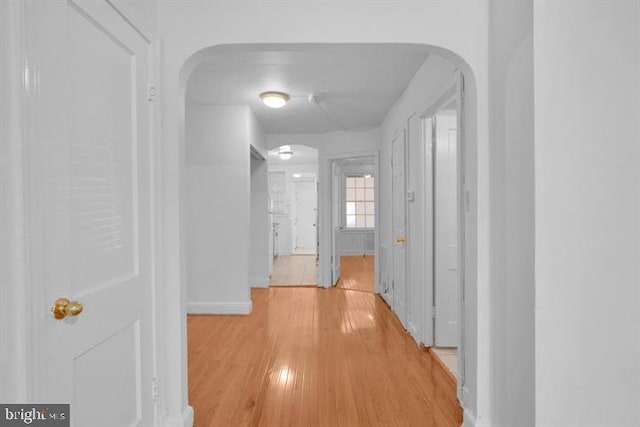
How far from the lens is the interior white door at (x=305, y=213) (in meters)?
10.3

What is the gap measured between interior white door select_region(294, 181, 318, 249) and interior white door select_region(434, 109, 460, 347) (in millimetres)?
7129

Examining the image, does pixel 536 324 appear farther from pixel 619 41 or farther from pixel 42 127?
pixel 42 127

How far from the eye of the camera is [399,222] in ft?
13.2

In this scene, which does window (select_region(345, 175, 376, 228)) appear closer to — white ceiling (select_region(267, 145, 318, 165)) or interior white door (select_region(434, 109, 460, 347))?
white ceiling (select_region(267, 145, 318, 165))

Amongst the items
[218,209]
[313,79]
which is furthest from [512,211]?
[218,209]

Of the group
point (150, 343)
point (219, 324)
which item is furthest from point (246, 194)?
point (150, 343)

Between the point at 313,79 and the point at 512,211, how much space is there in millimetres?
2345

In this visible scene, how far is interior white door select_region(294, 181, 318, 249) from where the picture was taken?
1029 centimetres

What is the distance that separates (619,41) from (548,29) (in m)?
0.26

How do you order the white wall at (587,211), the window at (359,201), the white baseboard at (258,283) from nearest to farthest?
the white wall at (587,211)
the white baseboard at (258,283)
the window at (359,201)

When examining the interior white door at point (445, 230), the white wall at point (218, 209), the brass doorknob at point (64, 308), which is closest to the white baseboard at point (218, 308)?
the white wall at point (218, 209)

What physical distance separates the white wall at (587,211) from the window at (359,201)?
24.7 ft

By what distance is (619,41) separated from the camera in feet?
4.56

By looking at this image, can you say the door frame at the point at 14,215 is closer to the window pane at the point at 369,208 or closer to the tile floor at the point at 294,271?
the tile floor at the point at 294,271
